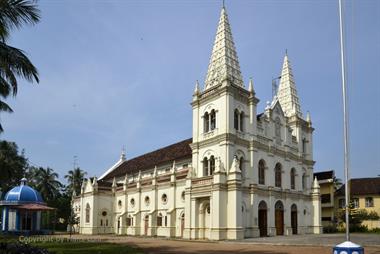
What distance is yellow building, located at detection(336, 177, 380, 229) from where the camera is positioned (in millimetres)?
55938

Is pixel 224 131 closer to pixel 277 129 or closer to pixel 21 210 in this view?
pixel 277 129

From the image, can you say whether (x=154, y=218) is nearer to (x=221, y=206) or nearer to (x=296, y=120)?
(x=221, y=206)

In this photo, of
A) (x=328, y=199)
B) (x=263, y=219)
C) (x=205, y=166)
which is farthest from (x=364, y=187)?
(x=205, y=166)

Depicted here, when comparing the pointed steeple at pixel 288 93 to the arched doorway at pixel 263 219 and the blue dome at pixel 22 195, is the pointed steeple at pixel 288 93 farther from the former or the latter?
the blue dome at pixel 22 195

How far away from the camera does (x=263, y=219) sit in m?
39.1

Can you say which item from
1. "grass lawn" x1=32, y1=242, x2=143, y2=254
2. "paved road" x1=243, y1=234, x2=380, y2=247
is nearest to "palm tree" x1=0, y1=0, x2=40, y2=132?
"grass lawn" x1=32, y1=242, x2=143, y2=254

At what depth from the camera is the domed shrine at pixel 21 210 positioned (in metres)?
46.7

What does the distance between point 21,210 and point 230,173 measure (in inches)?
1068

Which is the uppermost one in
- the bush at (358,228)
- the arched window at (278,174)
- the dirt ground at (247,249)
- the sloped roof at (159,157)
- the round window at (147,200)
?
the sloped roof at (159,157)

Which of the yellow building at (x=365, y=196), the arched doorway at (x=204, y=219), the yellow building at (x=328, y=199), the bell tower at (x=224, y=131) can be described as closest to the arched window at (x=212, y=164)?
the bell tower at (x=224, y=131)

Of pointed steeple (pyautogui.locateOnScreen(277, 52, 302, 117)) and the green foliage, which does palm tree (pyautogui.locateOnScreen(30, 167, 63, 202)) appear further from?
pointed steeple (pyautogui.locateOnScreen(277, 52, 302, 117))

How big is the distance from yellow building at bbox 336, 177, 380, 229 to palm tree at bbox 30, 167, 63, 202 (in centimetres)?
4841

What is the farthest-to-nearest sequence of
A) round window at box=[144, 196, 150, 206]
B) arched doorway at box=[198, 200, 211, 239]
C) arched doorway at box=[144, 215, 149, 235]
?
round window at box=[144, 196, 150, 206]
arched doorway at box=[144, 215, 149, 235]
arched doorway at box=[198, 200, 211, 239]

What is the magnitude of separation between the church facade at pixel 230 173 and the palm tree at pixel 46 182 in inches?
961
